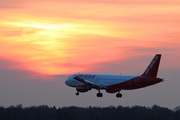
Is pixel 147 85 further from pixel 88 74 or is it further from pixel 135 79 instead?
pixel 88 74

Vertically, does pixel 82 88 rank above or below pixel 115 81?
below

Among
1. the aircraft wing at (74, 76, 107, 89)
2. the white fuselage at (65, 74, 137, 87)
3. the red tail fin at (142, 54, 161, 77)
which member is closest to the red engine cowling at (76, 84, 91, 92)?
the aircraft wing at (74, 76, 107, 89)

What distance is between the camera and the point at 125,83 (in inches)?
7254

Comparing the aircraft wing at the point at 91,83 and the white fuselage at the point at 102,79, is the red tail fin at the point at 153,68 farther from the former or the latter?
the aircraft wing at the point at 91,83

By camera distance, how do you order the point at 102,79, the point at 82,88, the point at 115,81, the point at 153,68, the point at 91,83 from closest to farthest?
the point at 153,68, the point at 115,81, the point at 82,88, the point at 91,83, the point at 102,79

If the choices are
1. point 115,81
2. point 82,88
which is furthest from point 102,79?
point 82,88

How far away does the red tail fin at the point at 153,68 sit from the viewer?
182 metres

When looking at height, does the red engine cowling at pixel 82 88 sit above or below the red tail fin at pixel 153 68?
below

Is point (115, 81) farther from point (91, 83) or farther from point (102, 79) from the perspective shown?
point (91, 83)

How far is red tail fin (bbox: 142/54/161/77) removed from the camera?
182m

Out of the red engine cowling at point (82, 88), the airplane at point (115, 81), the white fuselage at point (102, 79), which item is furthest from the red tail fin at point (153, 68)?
the red engine cowling at point (82, 88)

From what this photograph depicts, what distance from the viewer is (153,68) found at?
182 metres

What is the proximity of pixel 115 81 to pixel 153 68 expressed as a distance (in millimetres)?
8880

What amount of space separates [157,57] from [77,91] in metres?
18.6
